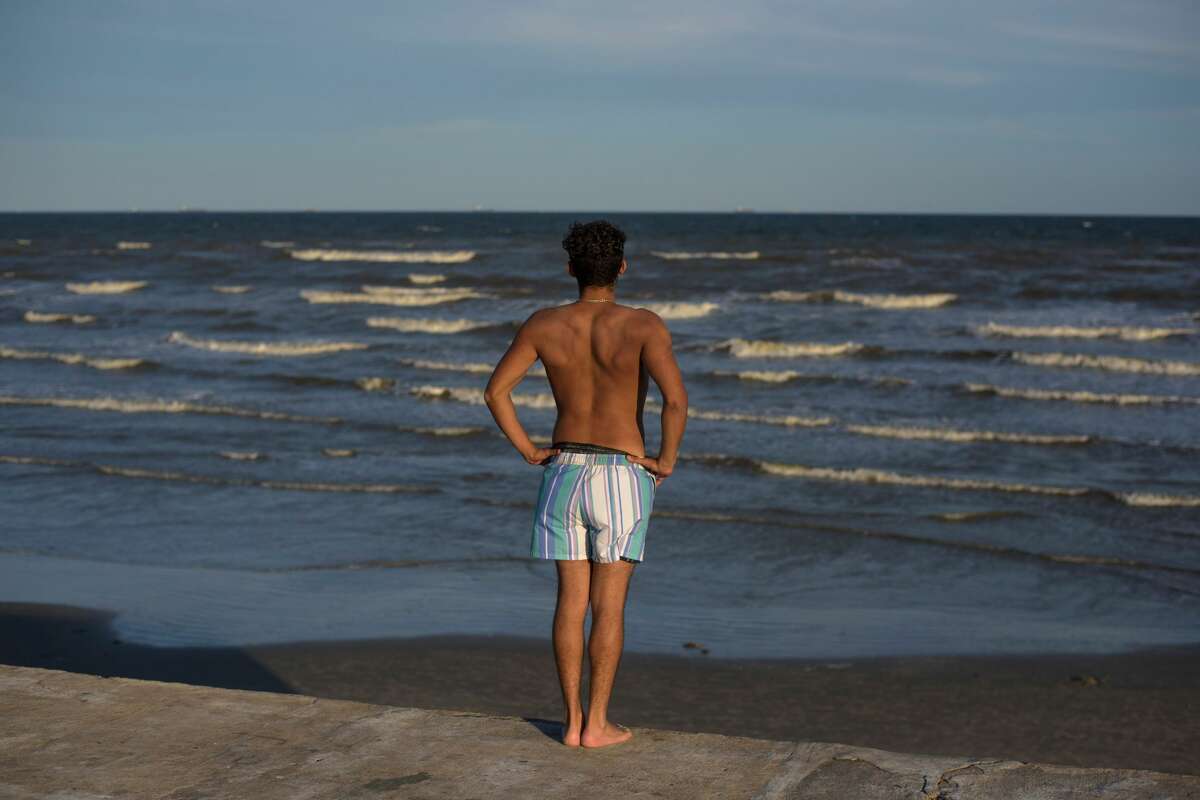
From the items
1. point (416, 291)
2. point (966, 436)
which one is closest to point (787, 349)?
point (966, 436)

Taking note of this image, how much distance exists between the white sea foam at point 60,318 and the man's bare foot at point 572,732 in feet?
82.4

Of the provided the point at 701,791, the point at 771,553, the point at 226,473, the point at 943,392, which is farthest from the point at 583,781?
the point at 943,392

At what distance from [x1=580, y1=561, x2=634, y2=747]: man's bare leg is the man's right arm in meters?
0.37

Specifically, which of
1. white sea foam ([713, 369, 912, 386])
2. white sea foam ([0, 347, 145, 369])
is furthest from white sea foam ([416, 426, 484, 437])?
white sea foam ([0, 347, 145, 369])

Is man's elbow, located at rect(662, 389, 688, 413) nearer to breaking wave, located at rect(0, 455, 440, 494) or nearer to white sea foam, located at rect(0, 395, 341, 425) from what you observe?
breaking wave, located at rect(0, 455, 440, 494)

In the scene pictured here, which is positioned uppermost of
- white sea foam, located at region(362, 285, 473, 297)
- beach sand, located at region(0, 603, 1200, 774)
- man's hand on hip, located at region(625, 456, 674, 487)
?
man's hand on hip, located at region(625, 456, 674, 487)

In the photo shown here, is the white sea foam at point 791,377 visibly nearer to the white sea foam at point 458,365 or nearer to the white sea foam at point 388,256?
the white sea foam at point 458,365

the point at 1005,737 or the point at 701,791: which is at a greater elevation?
the point at 701,791

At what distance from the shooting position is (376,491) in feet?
36.6

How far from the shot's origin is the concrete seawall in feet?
12.1

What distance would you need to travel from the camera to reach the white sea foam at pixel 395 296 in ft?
102

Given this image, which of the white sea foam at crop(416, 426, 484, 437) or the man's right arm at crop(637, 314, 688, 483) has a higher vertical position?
the man's right arm at crop(637, 314, 688, 483)

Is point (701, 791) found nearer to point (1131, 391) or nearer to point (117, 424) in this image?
point (117, 424)

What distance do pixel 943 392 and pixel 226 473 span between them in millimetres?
9180
